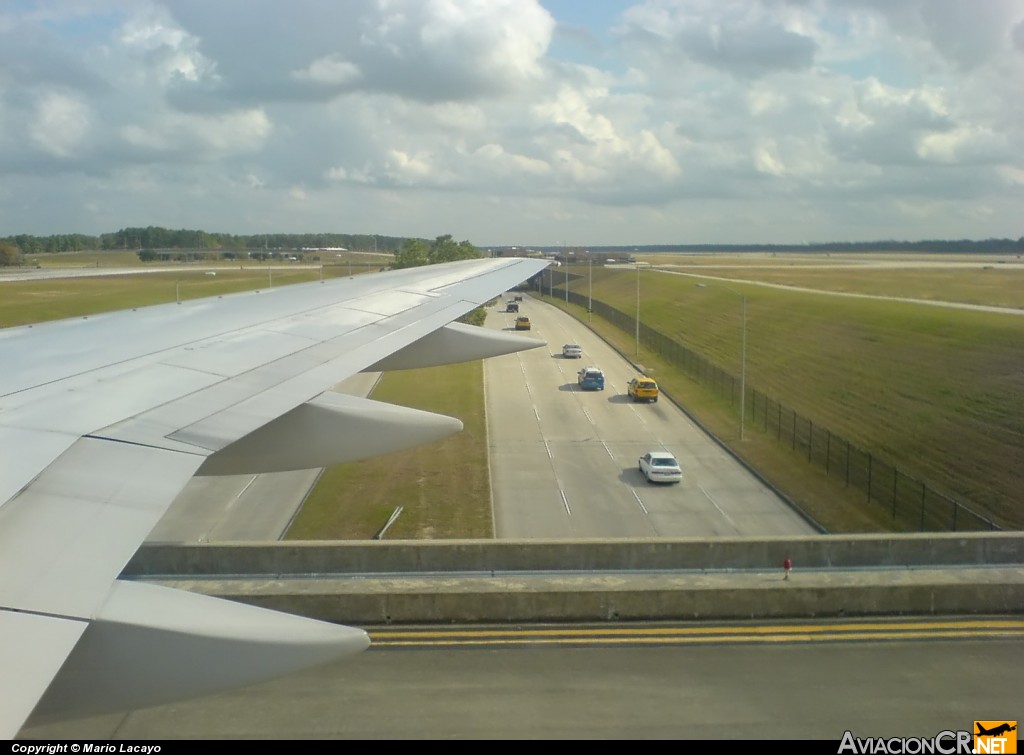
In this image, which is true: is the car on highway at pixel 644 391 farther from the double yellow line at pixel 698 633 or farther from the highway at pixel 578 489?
the double yellow line at pixel 698 633

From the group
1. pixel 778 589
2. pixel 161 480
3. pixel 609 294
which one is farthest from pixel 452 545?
pixel 609 294

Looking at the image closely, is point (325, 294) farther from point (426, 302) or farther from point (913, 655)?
point (913, 655)

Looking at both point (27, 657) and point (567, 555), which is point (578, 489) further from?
point (27, 657)

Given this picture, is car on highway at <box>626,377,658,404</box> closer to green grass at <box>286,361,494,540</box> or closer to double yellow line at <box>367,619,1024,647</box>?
green grass at <box>286,361,494,540</box>

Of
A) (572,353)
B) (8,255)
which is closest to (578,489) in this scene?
(8,255)

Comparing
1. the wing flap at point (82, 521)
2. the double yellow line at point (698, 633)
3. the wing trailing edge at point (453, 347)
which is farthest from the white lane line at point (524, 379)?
the wing flap at point (82, 521)

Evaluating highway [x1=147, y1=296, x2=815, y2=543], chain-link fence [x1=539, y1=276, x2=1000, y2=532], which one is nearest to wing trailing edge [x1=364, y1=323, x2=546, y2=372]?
highway [x1=147, y1=296, x2=815, y2=543]
